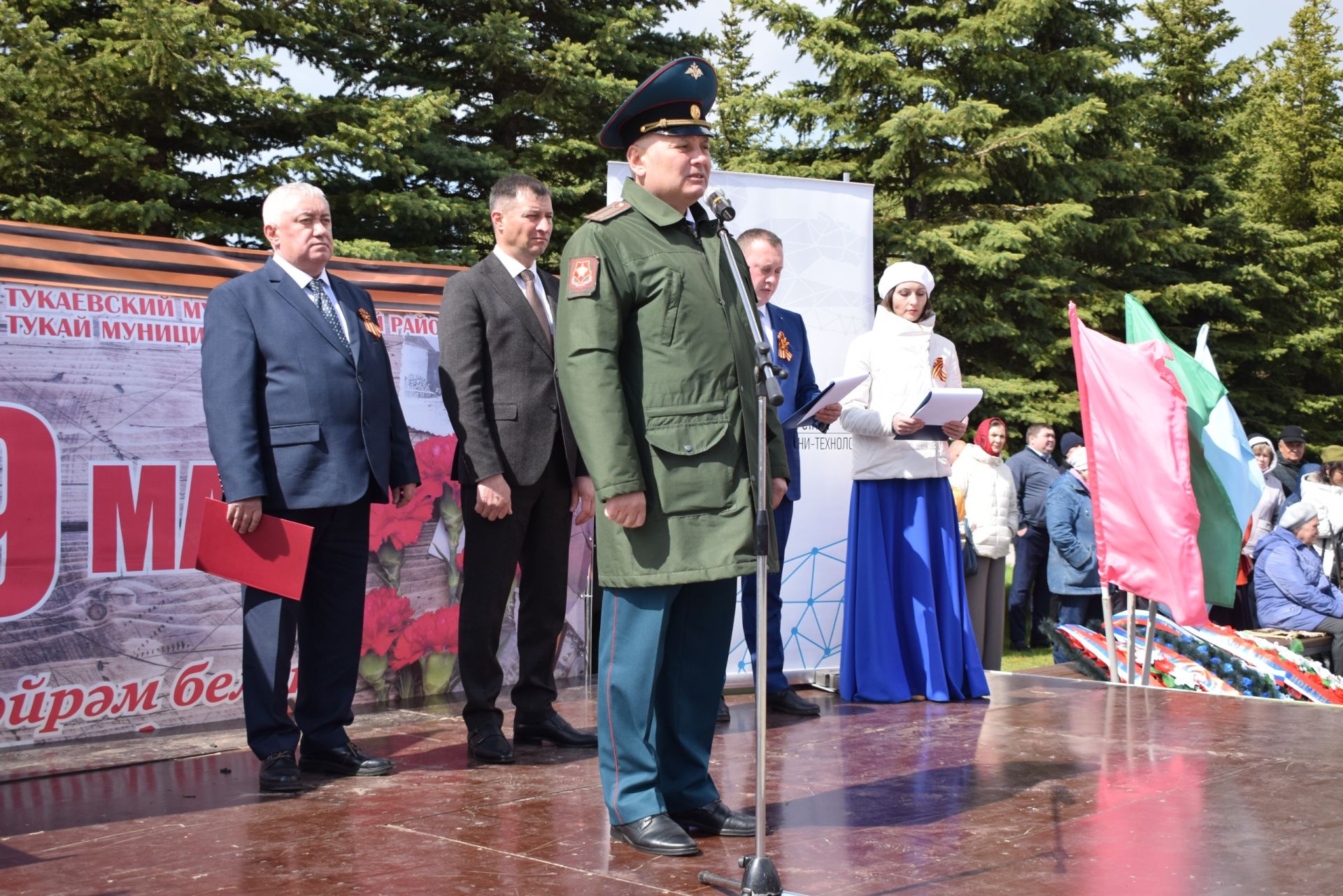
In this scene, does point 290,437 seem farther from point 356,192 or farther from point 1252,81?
point 1252,81

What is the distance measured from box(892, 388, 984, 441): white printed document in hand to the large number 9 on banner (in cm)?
332

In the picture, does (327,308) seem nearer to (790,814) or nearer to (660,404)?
(660,404)

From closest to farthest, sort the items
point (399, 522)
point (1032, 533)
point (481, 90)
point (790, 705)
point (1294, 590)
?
point (790, 705)
point (399, 522)
point (1294, 590)
point (1032, 533)
point (481, 90)

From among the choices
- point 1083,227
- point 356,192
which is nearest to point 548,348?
point 356,192

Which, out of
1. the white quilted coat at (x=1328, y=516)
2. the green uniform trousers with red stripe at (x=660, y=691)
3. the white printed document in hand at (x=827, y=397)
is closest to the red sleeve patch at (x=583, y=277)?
the green uniform trousers with red stripe at (x=660, y=691)

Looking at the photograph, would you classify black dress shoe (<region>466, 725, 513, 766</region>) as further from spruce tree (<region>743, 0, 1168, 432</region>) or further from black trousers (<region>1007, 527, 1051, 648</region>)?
spruce tree (<region>743, 0, 1168, 432</region>)

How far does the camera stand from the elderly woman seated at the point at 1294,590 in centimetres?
826

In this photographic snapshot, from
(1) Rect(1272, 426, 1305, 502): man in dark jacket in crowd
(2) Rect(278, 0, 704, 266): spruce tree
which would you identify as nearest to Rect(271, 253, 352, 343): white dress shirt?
(2) Rect(278, 0, 704, 266): spruce tree

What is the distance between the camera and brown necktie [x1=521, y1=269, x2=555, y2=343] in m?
4.73

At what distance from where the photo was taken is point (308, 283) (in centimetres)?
440

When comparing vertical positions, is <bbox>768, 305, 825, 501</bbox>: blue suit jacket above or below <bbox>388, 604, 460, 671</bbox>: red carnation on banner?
above

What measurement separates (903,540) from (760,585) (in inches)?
119

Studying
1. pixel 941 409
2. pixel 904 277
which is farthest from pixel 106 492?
pixel 904 277

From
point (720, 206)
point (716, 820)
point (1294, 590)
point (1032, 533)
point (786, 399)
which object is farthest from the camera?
point (1032, 533)
